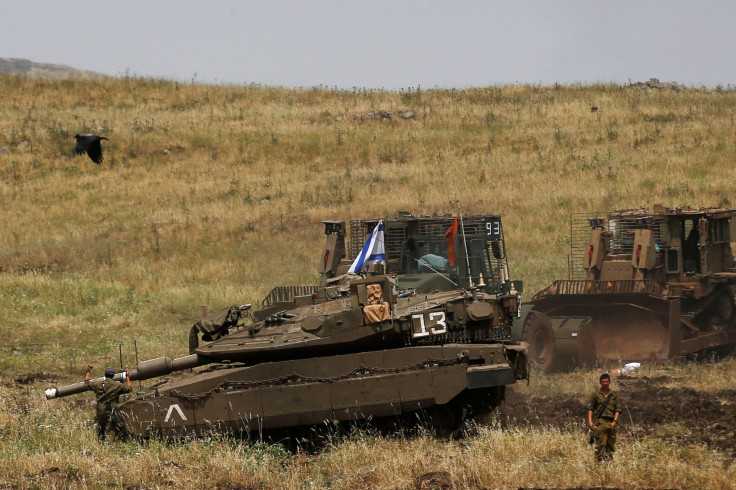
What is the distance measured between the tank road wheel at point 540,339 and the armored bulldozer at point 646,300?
0.06 feet

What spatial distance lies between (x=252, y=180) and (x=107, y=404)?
96.9 feet

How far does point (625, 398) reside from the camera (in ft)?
51.6

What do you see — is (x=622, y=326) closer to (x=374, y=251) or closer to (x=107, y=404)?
(x=374, y=251)

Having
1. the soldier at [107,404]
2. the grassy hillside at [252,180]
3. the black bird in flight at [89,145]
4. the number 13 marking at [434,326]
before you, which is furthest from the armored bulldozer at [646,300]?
the black bird in flight at [89,145]

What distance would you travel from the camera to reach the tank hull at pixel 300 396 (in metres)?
13.0

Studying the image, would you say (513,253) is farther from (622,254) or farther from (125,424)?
(125,424)

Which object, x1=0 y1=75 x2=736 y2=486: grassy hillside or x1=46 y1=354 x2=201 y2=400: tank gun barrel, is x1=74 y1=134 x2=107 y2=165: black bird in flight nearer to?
x1=46 y1=354 x2=201 y2=400: tank gun barrel

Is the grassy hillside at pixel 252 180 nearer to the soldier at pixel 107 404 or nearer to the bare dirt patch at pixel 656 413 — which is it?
the soldier at pixel 107 404

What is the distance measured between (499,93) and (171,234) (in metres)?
23.9

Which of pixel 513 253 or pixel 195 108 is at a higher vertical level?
pixel 195 108

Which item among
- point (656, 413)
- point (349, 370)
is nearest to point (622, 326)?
point (656, 413)

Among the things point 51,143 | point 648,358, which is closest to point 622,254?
point 648,358

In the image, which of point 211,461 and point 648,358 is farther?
point 648,358

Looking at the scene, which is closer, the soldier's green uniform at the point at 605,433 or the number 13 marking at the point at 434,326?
the soldier's green uniform at the point at 605,433
